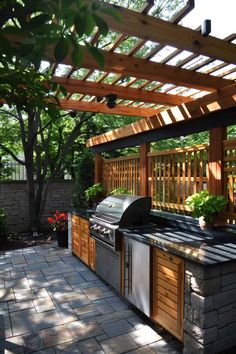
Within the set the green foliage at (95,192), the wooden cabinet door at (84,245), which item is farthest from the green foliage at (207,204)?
the green foliage at (95,192)

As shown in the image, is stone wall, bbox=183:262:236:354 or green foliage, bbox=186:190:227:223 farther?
green foliage, bbox=186:190:227:223

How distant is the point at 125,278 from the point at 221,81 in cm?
274

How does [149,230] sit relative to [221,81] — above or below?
below

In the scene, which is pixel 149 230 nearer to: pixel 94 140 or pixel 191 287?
pixel 191 287

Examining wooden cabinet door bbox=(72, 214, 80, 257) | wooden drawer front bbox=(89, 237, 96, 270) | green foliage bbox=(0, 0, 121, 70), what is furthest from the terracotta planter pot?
green foliage bbox=(0, 0, 121, 70)

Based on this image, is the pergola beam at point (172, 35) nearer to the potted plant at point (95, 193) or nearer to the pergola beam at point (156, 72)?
the pergola beam at point (156, 72)

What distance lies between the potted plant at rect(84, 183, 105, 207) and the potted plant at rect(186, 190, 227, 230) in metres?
3.08

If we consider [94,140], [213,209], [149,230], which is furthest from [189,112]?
[94,140]

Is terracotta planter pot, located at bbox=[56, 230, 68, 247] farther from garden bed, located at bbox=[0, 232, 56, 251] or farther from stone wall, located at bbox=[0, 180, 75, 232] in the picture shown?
stone wall, located at bbox=[0, 180, 75, 232]

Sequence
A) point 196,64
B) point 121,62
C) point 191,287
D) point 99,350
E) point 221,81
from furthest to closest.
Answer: point 221,81
point 196,64
point 121,62
point 99,350
point 191,287

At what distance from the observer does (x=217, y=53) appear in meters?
2.63

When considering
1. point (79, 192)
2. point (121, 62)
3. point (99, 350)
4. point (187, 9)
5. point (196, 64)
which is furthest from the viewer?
point (79, 192)

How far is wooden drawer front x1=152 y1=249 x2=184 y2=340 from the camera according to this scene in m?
2.57

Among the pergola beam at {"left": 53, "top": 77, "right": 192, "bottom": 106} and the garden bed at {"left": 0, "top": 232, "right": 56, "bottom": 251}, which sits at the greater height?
the pergola beam at {"left": 53, "top": 77, "right": 192, "bottom": 106}
